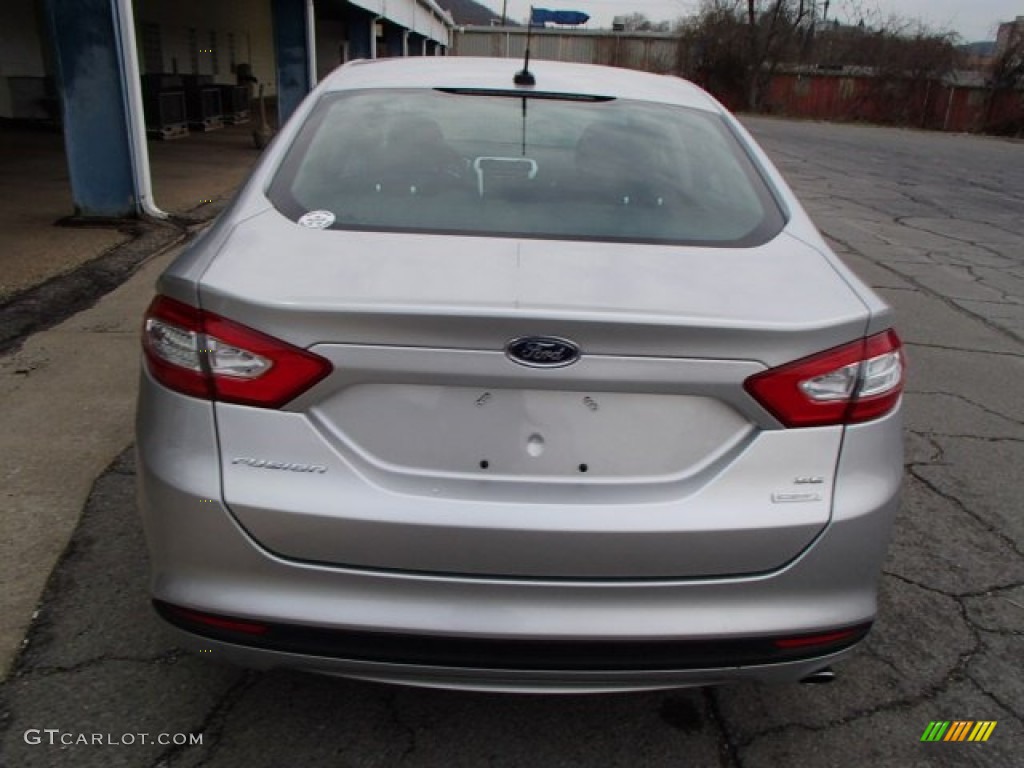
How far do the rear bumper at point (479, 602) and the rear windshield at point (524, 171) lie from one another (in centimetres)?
73

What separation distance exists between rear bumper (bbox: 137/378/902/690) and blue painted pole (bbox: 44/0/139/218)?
698 centimetres

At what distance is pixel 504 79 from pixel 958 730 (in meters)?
2.41

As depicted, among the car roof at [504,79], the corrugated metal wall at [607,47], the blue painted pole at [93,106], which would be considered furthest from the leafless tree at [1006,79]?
the car roof at [504,79]

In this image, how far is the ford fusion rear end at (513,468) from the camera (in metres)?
1.71

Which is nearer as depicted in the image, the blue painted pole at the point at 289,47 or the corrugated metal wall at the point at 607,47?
the blue painted pole at the point at 289,47

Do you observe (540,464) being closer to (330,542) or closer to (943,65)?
(330,542)

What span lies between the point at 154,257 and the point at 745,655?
648 centimetres

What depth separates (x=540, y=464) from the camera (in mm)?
1751

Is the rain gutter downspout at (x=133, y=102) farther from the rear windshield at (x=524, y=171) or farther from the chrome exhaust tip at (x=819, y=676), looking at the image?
the chrome exhaust tip at (x=819, y=676)

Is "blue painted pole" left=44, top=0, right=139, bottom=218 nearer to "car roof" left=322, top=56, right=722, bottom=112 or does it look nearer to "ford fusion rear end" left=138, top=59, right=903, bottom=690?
"car roof" left=322, top=56, right=722, bottom=112

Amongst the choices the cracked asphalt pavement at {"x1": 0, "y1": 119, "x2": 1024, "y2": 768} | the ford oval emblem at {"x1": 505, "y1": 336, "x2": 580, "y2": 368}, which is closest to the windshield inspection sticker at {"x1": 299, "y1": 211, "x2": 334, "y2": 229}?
the ford oval emblem at {"x1": 505, "y1": 336, "x2": 580, "y2": 368}

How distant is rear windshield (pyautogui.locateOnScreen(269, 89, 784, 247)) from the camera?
2223 mm

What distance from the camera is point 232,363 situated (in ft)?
5.70

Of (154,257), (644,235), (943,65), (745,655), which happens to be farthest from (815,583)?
(943,65)
